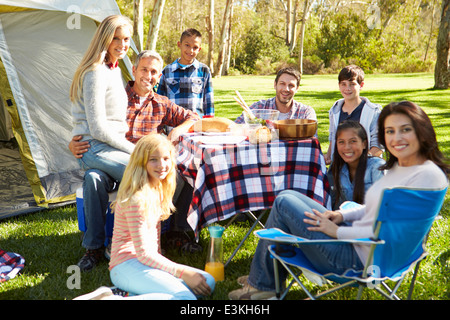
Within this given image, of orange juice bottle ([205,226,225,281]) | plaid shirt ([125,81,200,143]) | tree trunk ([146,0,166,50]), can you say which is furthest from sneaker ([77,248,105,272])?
tree trunk ([146,0,166,50])

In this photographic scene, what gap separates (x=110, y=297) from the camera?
2406mm

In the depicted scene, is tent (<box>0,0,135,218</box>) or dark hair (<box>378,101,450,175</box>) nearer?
dark hair (<box>378,101,450,175</box>)

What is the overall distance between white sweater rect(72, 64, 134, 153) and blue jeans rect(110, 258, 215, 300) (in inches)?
41.7

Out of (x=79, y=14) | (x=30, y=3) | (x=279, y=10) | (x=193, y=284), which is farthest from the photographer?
(x=279, y=10)

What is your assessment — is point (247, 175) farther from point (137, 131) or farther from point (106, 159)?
point (137, 131)

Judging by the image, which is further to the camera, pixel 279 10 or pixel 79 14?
pixel 279 10

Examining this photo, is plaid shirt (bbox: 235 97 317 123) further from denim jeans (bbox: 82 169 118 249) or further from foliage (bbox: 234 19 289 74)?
foliage (bbox: 234 19 289 74)

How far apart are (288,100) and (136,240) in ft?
6.47

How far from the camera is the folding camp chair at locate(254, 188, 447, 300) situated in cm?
200

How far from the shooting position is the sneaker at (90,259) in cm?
315
